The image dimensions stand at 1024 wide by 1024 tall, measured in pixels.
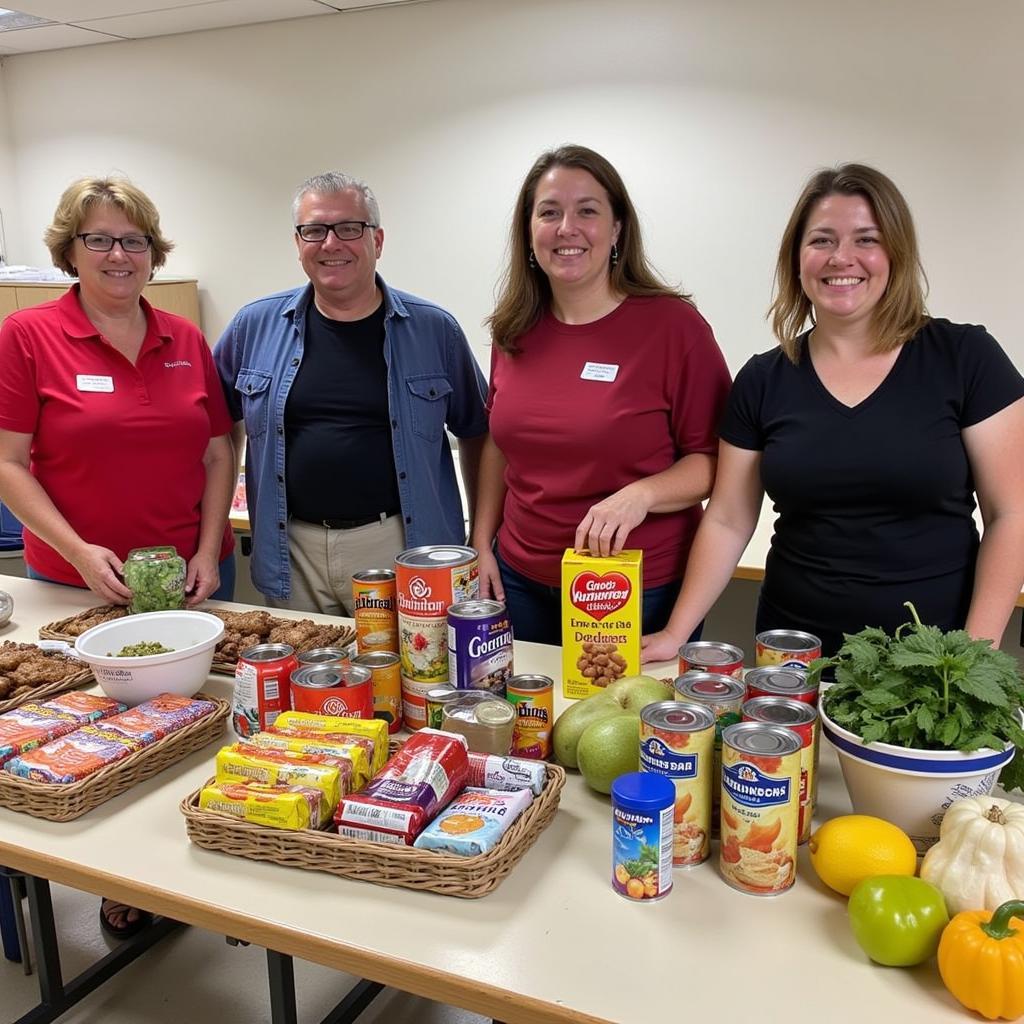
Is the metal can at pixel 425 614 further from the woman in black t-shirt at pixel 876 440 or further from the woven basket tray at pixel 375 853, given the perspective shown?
the woman in black t-shirt at pixel 876 440

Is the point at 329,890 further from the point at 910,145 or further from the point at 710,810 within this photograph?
the point at 910,145

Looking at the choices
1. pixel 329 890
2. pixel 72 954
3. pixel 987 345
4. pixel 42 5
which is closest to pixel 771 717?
pixel 329 890

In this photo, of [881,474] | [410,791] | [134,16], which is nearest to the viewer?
[410,791]

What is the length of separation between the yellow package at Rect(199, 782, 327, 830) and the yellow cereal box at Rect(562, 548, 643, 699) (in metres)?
0.55

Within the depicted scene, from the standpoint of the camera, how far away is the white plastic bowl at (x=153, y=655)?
1.57 meters

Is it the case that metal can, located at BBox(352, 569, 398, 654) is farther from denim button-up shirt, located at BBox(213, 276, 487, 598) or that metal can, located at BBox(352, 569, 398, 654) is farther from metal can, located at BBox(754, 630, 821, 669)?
denim button-up shirt, located at BBox(213, 276, 487, 598)

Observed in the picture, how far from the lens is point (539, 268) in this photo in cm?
211

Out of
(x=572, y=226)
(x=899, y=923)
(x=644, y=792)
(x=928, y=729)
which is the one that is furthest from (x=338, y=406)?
(x=899, y=923)

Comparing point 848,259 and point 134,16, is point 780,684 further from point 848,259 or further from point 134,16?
point 134,16

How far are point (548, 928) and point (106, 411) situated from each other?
1579 millimetres

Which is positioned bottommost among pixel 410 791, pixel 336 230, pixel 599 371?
pixel 410 791

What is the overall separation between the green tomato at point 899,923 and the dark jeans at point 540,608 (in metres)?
1.07

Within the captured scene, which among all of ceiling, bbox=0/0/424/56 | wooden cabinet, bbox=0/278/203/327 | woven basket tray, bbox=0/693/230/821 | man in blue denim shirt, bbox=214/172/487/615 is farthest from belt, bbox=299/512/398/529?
ceiling, bbox=0/0/424/56

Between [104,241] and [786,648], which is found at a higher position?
[104,241]
